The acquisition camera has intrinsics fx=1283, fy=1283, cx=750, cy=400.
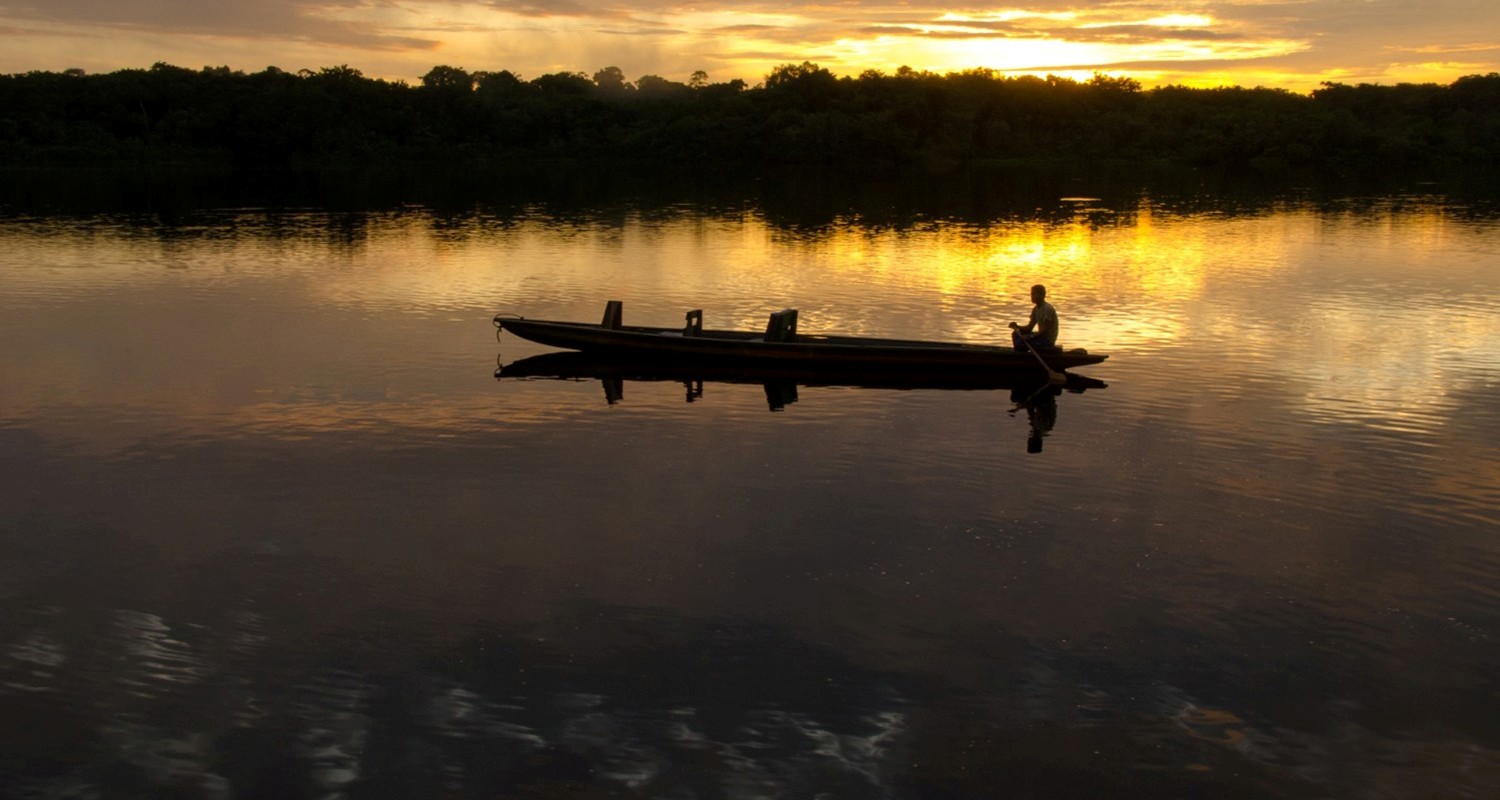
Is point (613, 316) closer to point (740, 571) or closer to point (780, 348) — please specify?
point (780, 348)

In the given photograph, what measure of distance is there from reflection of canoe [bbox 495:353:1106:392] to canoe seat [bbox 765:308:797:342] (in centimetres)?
63

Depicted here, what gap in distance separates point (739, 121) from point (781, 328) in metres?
113

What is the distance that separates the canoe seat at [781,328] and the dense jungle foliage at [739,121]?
325ft

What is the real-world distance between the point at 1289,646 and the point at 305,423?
1470 cm

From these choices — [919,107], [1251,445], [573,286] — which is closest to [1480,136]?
[919,107]

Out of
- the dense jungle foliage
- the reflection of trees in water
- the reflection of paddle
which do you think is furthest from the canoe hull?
the dense jungle foliage

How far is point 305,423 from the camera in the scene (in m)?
20.1

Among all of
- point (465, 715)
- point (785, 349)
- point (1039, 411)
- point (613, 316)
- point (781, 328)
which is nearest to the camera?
point (465, 715)

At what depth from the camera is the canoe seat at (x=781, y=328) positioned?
952 inches

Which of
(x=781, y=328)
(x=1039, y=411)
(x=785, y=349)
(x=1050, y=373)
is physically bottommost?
(x=1039, y=411)

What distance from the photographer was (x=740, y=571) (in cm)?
1345

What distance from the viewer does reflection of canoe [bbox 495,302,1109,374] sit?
23.3 metres

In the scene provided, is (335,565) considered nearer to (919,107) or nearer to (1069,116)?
(919,107)

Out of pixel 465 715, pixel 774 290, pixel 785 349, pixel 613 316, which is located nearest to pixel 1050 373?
pixel 785 349
